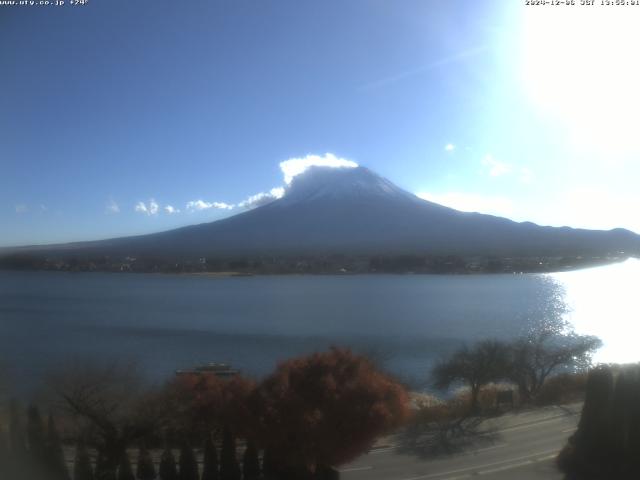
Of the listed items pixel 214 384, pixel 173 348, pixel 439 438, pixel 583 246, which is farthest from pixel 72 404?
pixel 583 246

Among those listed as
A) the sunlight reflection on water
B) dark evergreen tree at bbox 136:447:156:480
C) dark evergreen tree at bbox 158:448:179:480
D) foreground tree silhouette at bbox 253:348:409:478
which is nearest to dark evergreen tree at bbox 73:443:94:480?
dark evergreen tree at bbox 136:447:156:480

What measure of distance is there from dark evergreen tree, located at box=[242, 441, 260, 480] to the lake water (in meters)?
4.09

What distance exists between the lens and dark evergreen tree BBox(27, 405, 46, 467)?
3.50 meters

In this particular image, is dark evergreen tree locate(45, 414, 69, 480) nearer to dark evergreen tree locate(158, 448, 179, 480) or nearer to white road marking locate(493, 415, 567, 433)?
dark evergreen tree locate(158, 448, 179, 480)

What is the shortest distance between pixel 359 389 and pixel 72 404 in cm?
204

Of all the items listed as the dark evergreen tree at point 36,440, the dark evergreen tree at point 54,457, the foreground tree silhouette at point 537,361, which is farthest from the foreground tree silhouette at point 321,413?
the foreground tree silhouette at point 537,361

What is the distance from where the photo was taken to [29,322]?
13.2 m

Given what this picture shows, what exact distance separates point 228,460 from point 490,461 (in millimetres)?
1762

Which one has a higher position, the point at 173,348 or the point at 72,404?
the point at 72,404

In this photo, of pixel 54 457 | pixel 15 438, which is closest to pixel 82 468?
pixel 54 457

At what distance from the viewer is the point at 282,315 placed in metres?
15.0

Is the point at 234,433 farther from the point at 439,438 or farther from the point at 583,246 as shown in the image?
the point at 583,246

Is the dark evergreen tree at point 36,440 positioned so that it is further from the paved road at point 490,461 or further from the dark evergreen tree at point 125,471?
the paved road at point 490,461

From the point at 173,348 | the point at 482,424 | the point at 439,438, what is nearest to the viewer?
the point at 439,438
